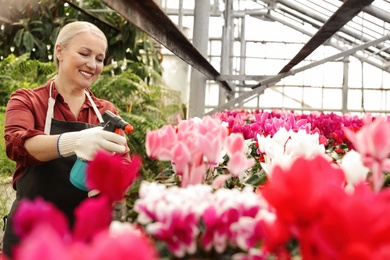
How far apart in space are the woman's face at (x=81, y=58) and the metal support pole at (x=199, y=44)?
2.82 m

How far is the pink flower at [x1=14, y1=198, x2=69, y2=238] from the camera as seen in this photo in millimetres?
527

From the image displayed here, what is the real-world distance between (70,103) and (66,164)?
300mm

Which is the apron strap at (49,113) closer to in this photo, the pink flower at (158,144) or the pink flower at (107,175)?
the pink flower at (158,144)

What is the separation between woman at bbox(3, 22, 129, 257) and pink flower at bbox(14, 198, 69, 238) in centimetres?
162

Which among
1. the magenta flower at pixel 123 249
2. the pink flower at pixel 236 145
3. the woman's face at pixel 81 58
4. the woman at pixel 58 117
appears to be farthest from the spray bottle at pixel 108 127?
the magenta flower at pixel 123 249

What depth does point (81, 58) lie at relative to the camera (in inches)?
99.6

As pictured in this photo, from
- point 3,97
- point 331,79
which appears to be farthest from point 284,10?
point 3,97

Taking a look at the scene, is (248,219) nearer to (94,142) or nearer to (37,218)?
(37,218)

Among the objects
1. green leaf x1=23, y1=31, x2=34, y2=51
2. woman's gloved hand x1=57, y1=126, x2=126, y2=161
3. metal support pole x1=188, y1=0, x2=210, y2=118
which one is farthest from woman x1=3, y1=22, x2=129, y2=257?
green leaf x1=23, y1=31, x2=34, y2=51

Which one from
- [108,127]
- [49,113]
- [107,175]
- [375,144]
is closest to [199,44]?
[49,113]

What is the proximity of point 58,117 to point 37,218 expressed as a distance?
2.09m

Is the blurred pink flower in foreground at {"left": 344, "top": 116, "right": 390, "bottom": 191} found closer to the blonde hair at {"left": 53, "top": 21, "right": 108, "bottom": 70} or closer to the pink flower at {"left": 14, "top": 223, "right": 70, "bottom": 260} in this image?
the pink flower at {"left": 14, "top": 223, "right": 70, "bottom": 260}

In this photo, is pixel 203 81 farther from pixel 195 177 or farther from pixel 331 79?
pixel 331 79

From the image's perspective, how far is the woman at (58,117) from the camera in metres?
2.32
